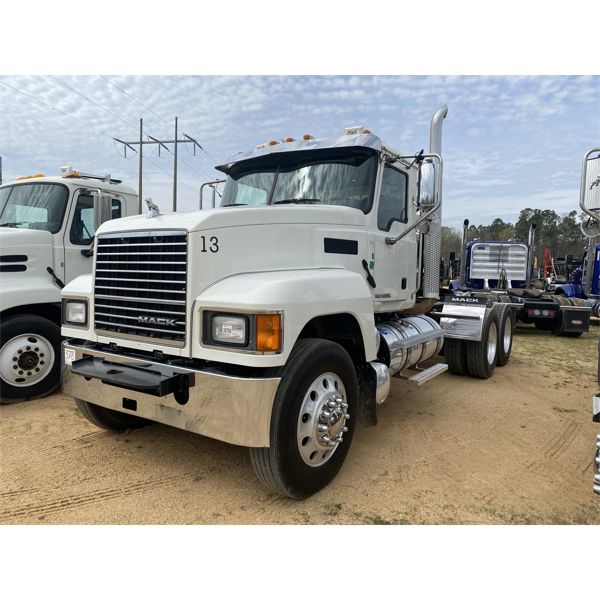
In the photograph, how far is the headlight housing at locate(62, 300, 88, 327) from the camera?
12.6 ft

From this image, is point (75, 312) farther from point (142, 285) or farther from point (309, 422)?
point (309, 422)

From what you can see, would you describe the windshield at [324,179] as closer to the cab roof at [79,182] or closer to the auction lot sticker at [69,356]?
the auction lot sticker at [69,356]

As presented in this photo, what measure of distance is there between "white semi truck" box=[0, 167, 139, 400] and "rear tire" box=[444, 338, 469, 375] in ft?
16.4

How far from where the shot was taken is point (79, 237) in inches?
239

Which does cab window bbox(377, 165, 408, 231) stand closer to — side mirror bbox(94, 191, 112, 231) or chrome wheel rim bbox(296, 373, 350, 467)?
chrome wheel rim bbox(296, 373, 350, 467)

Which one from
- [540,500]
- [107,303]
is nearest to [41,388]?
[107,303]

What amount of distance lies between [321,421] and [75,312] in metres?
2.24

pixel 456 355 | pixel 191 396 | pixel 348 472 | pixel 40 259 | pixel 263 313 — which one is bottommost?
pixel 348 472

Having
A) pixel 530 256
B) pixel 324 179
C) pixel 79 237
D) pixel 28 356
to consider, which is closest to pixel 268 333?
pixel 324 179

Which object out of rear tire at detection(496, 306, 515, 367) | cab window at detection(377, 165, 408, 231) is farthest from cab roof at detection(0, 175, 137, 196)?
rear tire at detection(496, 306, 515, 367)

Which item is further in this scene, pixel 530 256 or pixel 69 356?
pixel 530 256

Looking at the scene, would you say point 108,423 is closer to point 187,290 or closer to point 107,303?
point 107,303

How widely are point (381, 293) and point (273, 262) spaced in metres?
1.67

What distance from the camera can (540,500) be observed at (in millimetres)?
3473
